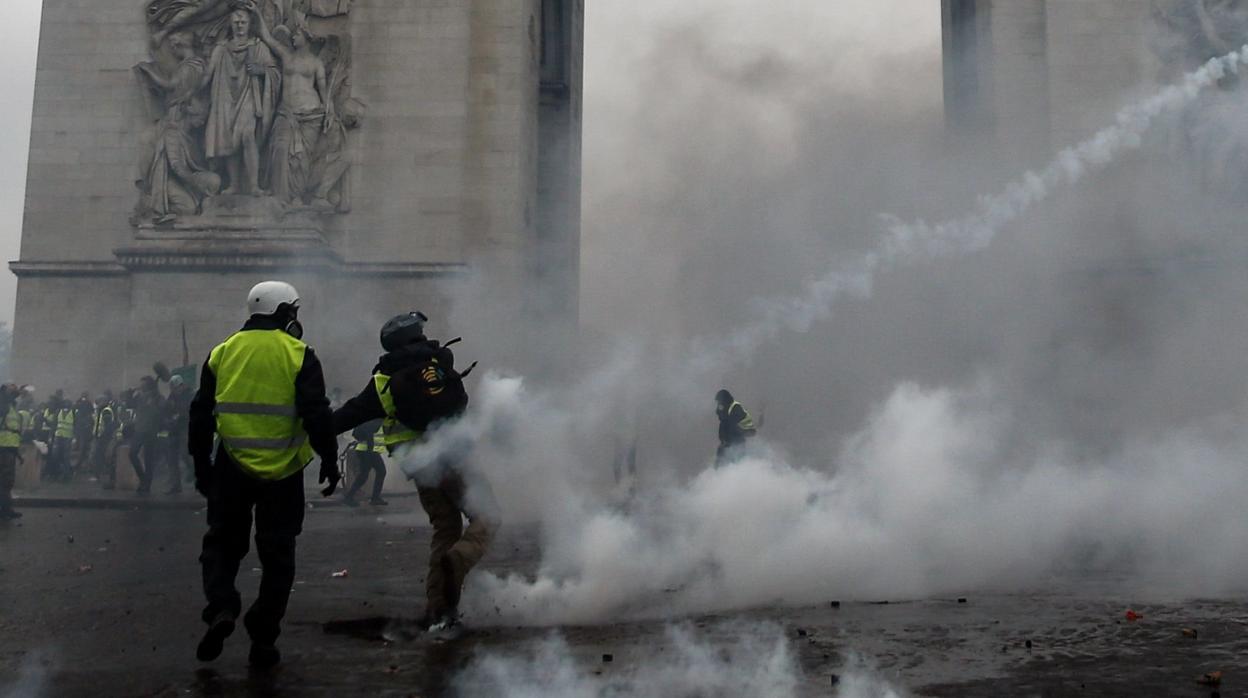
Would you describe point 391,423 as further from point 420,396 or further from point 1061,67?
point 1061,67

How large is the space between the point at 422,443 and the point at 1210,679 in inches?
146

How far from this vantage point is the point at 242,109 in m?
18.5

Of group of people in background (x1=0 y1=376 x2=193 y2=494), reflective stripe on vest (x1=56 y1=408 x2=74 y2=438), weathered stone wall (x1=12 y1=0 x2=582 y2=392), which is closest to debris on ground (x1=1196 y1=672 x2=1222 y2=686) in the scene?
group of people in background (x1=0 y1=376 x2=193 y2=494)

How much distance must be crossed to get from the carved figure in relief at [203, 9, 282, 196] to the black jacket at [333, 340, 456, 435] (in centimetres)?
1352

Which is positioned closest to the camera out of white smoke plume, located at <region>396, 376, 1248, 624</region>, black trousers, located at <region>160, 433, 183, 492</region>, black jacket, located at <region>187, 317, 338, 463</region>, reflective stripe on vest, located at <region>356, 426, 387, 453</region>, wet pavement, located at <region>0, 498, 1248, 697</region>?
wet pavement, located at <region>0, 498, 1248, 697</region>

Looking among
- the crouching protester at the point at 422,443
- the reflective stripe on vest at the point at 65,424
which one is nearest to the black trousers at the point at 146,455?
the reflective stripe on vest at the point at 65,424

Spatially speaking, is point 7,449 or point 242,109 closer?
point 7,449

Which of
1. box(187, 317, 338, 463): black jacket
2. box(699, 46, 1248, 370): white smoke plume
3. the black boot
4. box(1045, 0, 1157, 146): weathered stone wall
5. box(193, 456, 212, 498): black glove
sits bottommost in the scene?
the black boot

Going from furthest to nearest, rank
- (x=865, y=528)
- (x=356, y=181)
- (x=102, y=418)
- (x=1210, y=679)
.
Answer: (x=356, y=181), (x=102, y=418), (x=865, y=528), (x=1210, y=679)

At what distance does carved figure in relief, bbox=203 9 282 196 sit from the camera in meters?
18.5

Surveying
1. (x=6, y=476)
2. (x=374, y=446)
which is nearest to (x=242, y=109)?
(x=374, y=446)

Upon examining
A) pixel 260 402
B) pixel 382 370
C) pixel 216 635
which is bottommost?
pixel 216 635

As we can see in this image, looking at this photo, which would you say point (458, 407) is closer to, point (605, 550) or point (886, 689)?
point (605, 550)

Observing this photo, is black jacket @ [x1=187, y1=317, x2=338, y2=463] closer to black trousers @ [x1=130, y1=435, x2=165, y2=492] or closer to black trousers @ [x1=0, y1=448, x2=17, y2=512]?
black trousers @ [x1=0, y1=448, x2=17, y2=512]
